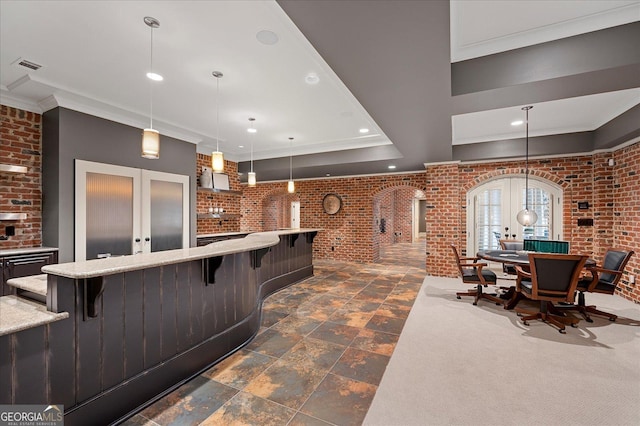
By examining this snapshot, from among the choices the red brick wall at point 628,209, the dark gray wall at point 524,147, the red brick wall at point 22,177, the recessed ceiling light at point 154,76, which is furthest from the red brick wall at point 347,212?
the red brick wall at point 22,177

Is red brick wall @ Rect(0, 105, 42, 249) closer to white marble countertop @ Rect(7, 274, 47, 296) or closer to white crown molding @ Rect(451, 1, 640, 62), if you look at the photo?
white marble countertop @ Rect(7, 274, 47, 296)

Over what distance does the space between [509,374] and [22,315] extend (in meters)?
3.25

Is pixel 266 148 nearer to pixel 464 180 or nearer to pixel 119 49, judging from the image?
pixel 119 49

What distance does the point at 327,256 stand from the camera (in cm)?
795

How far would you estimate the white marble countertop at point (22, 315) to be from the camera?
1228 millimetres

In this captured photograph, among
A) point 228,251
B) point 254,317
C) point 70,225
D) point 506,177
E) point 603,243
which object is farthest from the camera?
point 506,177

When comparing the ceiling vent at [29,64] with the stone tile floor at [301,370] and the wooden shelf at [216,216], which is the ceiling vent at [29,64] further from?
the stone tile floor at [301,370]

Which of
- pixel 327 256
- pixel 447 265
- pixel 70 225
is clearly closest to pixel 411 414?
pixel 70 225

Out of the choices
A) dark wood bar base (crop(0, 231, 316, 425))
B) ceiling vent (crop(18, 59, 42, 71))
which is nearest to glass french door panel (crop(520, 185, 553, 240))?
dark wood bar base (crop(0, 231, 316, 425))

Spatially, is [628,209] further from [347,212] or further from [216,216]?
[216,216]

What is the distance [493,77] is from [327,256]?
20.5ft

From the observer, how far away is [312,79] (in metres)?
2.87

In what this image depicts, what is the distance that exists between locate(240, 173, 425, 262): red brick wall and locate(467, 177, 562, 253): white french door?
148 cm

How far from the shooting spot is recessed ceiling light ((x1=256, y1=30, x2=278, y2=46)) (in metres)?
2.14
